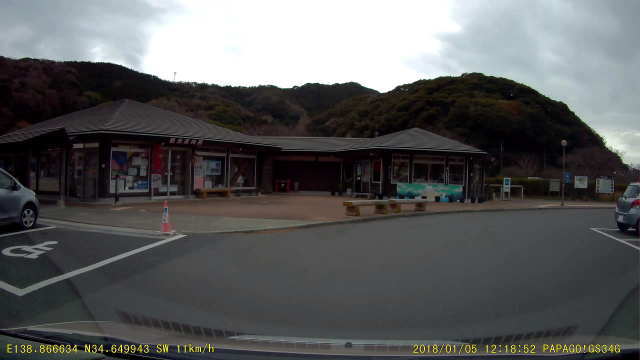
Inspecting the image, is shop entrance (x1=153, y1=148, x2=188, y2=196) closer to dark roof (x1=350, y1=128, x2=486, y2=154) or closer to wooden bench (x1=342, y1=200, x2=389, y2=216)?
wooden bench (x1=342, y1=200, x2=389, y2=216)

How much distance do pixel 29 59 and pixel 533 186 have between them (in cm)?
4870

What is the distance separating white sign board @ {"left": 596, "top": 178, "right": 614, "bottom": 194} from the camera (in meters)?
26.2

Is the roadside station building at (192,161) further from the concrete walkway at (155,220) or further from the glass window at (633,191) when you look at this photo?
the glass window at (633,191)

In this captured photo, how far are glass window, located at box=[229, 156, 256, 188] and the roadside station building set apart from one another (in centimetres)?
5

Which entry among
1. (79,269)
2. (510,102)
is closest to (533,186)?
(510,102)

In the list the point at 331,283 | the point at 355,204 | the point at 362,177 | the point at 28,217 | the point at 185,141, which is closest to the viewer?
the point at 331,283

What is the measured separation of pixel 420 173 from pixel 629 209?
41.3 feet

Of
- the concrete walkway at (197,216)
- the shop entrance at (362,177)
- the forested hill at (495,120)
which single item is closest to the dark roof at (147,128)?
the shop entrance at (362,177)

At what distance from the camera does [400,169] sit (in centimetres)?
2470

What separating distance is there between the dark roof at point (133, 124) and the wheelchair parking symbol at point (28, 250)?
9171 mm

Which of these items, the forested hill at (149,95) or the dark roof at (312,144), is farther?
the forested hill at (149,95)

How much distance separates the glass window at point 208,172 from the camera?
2150 centimetres

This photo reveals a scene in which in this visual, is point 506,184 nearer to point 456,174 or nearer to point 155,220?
point 456,174

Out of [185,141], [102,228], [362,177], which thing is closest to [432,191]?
[362,177]
